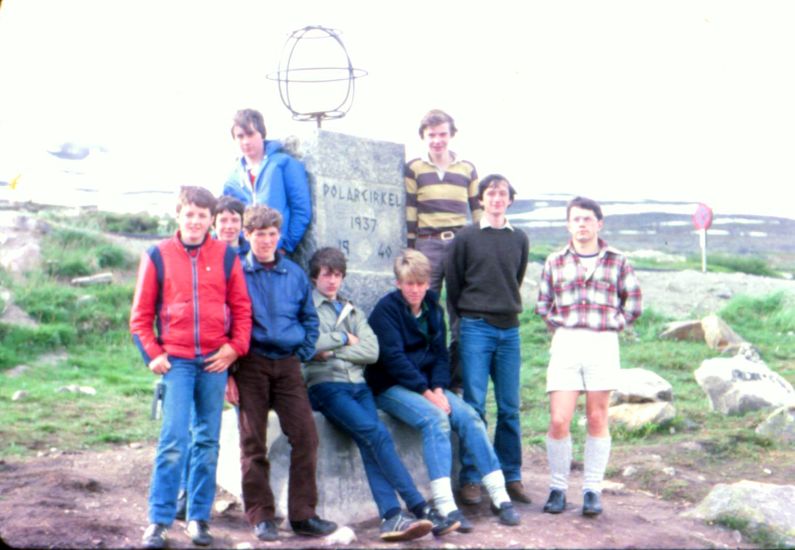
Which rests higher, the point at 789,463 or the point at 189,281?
the point at 189,281

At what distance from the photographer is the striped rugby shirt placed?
6.96 metres

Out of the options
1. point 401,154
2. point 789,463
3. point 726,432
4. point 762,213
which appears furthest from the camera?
point 762,213

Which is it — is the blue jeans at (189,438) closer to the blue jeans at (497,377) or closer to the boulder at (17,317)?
the blue jeans at (497,377)

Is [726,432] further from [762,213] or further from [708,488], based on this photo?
[762,213]

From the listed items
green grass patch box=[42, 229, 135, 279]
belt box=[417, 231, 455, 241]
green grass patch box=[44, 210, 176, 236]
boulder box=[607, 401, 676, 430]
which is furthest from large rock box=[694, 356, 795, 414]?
green grass patch box=[44, 210, 176, 236]

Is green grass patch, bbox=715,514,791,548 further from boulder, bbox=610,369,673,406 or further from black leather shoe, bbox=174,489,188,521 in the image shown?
boulder, bbox=610,369,673,406

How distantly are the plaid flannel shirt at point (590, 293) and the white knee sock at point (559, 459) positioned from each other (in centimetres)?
65

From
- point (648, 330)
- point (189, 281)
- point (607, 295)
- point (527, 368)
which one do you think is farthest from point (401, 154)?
point (648, 330)

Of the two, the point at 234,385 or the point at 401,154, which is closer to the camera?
the point at 234,385

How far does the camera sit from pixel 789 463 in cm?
860

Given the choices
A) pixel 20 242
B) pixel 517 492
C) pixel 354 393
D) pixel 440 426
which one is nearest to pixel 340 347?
pixel 354 393

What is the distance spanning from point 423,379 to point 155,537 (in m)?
1.72

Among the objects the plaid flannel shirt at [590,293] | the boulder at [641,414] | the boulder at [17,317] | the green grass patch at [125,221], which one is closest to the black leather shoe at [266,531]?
the plaid flannel shirt at [590,293]

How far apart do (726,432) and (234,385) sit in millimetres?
5011
